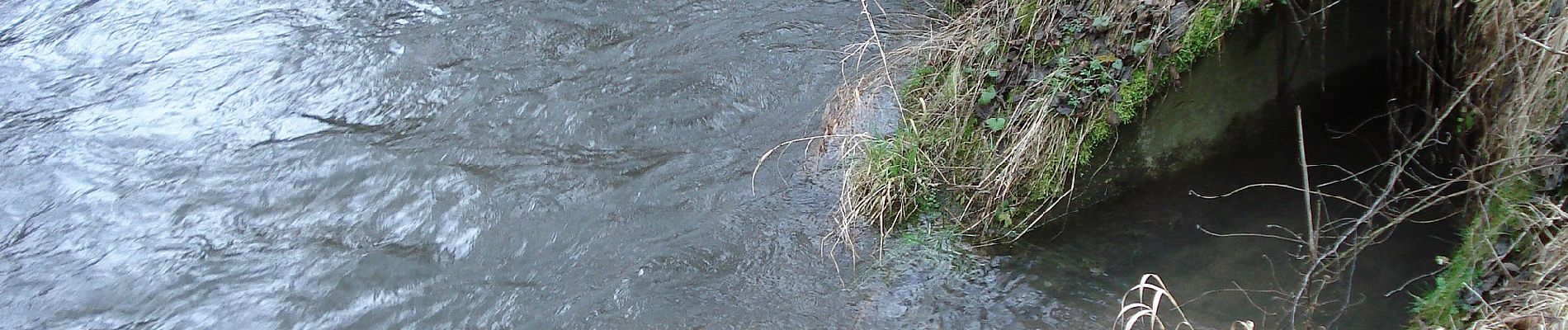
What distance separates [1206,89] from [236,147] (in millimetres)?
4780

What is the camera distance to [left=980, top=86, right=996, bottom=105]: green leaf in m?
4.62

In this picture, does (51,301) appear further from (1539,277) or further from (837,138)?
(1539,277)

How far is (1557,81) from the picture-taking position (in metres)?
3.49

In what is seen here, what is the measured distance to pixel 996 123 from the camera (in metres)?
4.54

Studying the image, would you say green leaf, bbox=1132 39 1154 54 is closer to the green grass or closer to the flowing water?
the flowing water

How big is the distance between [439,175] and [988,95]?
2.69 meters

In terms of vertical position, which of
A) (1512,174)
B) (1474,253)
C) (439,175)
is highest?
(1512,174)

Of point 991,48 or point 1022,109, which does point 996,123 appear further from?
point 991,48

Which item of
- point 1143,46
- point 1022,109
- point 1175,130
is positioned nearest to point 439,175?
point 1022,109

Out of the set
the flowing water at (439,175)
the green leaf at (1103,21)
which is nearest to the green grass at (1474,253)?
the flowing water at (439,175)

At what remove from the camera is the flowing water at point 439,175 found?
447 centimetres

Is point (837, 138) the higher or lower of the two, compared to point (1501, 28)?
Answer: lower

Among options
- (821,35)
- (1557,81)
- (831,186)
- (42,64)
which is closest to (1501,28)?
(1557,81)

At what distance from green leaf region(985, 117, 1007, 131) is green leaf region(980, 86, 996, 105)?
87 millimetres
